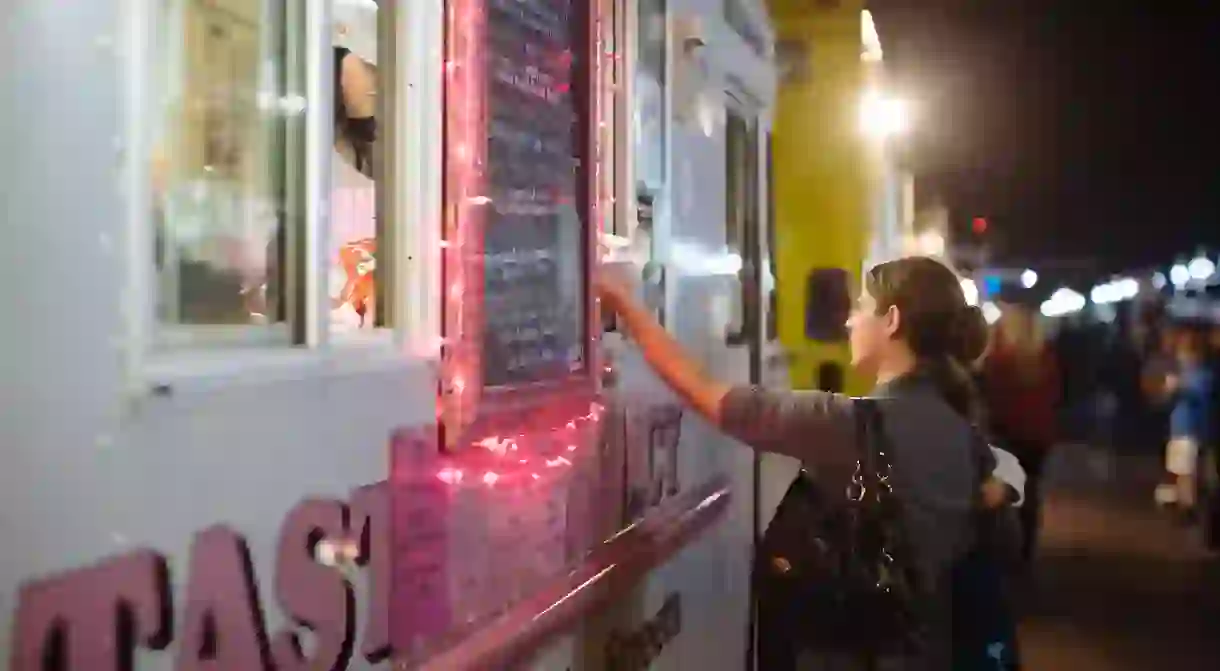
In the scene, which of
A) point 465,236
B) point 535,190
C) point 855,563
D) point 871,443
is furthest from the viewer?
point 855,563

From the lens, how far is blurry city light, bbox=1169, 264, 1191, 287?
43244 mm

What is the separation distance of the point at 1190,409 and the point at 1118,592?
2151 mm

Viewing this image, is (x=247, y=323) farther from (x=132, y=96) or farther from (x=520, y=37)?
(x=520, y=37)

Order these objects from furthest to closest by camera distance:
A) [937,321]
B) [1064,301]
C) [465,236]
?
[1064,301]
[937,321]
[465,236]

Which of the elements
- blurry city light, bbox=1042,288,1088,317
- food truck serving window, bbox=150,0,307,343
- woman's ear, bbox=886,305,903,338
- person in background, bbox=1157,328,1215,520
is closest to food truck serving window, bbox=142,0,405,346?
food truck serving window, bbox=150,0,307,343

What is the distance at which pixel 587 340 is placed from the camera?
8.87ft

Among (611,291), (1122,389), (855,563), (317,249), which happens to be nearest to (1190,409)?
(1122,389)

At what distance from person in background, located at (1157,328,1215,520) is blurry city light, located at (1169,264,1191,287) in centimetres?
3430

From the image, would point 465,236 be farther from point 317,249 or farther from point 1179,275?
point 1179,275

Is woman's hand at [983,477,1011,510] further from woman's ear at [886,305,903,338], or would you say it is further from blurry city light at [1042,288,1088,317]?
blurry city light at [1042,288,1088,317]

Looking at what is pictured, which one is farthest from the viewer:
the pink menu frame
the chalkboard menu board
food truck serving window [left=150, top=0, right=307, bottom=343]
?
the chalkboard menu board

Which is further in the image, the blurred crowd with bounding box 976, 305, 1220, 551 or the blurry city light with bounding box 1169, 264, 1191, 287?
the blurry city light with bounding box 1169, 264, 1191, 287

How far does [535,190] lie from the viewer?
8.11 ft

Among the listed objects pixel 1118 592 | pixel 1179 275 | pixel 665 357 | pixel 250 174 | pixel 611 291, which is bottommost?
pixel 1118 592
